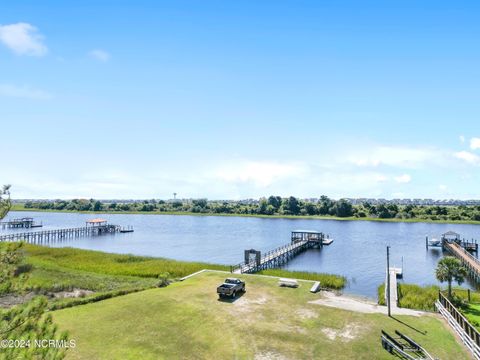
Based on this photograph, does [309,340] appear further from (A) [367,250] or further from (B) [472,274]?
(A) [367,250]

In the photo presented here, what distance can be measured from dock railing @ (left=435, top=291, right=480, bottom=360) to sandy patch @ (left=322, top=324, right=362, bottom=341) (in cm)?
715

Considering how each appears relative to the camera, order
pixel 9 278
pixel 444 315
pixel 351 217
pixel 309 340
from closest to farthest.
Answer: pixel 9 278
pixel 309 340
pixel 444 315
pixel 351 217

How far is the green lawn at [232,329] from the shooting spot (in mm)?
22188

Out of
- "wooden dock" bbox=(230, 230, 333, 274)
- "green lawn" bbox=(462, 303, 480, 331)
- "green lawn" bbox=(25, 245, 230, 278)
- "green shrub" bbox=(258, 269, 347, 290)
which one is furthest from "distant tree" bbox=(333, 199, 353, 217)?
"green lawn" bbox=(462, 303, 480, 331)

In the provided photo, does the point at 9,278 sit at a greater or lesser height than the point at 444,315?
greater

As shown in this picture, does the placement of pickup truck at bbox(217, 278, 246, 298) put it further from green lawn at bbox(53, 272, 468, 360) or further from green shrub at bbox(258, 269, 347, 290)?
green shrub at bbox(258, 269, 347, 290)

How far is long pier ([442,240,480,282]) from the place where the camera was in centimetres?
5754

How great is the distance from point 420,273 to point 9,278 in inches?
2439

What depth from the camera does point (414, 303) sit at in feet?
123

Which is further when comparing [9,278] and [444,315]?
[444,315]

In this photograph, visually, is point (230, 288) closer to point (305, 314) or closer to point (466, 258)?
point (305, 314)

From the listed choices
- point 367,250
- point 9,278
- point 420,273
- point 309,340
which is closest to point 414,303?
point 309,340

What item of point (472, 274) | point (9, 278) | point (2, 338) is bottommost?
point (472, 274)

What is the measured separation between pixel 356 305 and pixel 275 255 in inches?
1346
